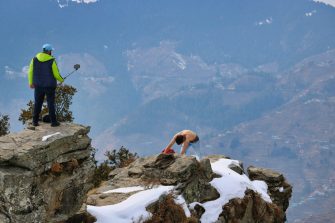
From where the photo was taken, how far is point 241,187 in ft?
76.4

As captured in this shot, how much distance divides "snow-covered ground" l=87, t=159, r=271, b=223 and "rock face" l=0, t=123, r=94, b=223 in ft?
4.50

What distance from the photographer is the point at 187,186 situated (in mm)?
21312

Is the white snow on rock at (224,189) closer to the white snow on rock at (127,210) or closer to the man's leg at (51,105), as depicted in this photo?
the white snow on rock at (127,210)

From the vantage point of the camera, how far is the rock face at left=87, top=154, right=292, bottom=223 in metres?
20.7

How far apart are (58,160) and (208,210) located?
24.7 ft

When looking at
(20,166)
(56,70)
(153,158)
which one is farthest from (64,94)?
(20,166)

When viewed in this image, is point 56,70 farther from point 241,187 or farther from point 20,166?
point 241,187

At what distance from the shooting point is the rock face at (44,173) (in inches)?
590

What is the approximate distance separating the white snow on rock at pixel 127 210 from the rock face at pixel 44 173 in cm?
111

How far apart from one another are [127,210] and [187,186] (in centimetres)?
365

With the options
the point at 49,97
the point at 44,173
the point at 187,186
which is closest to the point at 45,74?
the point at 49,97

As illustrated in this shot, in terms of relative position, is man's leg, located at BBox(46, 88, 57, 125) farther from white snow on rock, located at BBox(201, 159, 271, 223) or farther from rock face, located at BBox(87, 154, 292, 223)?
white snow on rock, located at BBox(201, 159, 271, 223)

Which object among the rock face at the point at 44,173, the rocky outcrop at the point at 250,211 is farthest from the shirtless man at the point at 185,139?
the rock face at the point at 44,173

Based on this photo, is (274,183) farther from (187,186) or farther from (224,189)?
(187,186)
